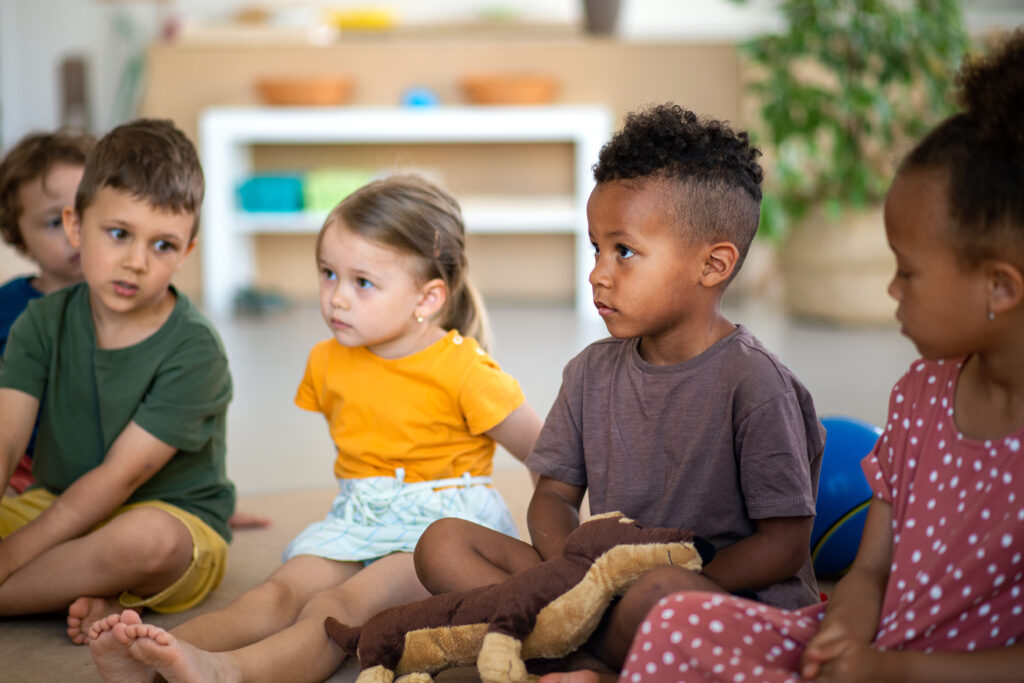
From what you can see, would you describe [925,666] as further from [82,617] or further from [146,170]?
[146,170]

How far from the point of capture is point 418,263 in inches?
60.0

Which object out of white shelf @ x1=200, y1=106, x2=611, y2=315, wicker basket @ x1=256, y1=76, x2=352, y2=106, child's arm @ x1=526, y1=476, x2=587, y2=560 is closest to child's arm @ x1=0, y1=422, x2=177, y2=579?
child's arm @ x1=526, y1=476, x2=587, y2=560

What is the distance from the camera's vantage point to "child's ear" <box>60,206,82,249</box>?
1.56m

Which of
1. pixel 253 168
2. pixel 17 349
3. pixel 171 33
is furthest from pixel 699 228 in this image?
pixel 171 33

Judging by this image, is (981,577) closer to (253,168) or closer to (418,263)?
(418,263)

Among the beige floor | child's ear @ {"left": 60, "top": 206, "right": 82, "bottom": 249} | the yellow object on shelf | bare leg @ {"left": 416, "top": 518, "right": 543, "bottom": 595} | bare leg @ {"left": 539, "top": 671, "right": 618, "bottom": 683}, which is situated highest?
the yellow object on shelf

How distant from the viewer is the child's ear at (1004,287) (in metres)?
0.90

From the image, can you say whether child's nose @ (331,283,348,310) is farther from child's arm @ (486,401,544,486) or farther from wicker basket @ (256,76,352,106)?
wicker basket @ (256,76,352,106)

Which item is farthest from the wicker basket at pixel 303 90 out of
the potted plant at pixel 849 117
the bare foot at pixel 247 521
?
the bare foot at pixel 247 521

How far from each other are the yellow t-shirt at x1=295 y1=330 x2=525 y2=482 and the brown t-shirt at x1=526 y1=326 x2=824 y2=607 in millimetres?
250

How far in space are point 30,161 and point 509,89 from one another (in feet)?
9.74

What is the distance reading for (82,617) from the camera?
139cm

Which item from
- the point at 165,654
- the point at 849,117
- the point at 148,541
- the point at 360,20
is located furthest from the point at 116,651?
the point at 360,20

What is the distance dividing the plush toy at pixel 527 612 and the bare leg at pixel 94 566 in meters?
0.39
